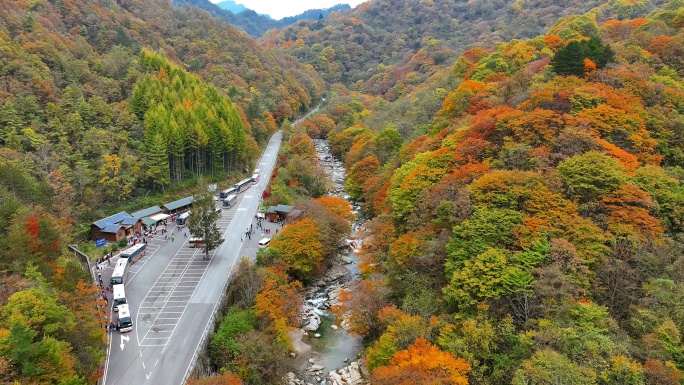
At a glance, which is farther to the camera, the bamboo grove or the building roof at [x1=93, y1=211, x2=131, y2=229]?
the bamboo grove

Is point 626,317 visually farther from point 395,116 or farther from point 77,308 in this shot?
point 395,116

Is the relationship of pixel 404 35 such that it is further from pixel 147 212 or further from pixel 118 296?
pixel 118 296

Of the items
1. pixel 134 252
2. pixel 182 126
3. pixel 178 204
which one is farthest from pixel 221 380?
pixel 182 126

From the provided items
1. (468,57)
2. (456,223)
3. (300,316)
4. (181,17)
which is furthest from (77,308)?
(181,17)

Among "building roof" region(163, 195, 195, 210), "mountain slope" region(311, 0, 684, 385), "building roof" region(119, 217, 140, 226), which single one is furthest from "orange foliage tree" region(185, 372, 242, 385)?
"building roof" region(163, 195, 195, 210)

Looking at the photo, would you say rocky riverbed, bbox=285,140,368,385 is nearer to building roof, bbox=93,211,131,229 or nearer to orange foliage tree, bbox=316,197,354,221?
orange foliage tree, bbox=316,197,354,221
